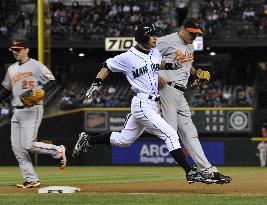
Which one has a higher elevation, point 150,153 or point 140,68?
point 140,68

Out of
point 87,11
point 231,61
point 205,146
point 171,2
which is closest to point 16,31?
point 87,11

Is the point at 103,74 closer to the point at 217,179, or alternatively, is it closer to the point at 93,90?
the point at 93,90

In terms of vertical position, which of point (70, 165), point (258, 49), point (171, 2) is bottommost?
point (70, 165)

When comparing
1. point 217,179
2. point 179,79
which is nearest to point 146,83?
point 179,79

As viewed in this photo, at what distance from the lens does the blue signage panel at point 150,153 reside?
24.2 m

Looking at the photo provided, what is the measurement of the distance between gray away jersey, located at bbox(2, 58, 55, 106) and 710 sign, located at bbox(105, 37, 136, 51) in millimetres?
18383

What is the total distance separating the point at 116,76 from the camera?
116ft

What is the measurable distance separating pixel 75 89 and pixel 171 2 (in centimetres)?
576

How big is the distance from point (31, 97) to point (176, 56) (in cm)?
217

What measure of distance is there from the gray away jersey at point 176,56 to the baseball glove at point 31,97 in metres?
1.83

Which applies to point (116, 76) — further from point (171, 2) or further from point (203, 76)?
point (203, 76)

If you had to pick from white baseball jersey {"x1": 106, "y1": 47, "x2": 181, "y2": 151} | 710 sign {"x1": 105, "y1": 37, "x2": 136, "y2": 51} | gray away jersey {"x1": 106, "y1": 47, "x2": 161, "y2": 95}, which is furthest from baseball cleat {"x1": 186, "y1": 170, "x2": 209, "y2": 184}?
710 sign {"x1": 105, "y1": 37, "x2": 136, "y2": 51}

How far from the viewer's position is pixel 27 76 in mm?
11328

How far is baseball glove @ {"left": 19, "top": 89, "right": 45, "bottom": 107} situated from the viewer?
10961 mm
